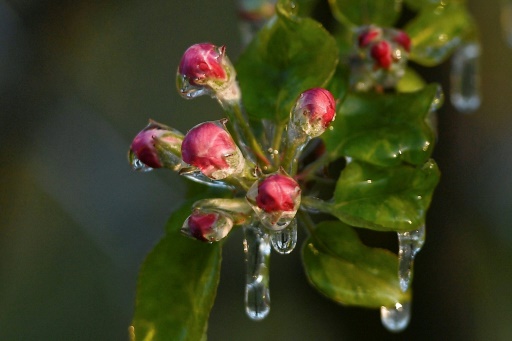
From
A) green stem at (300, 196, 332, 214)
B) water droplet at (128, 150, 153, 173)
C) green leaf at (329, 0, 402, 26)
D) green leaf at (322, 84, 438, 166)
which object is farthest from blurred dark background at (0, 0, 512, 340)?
water droplet at (128, 150, 153, 173)

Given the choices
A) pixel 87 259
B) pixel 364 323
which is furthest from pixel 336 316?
pixel 87 259

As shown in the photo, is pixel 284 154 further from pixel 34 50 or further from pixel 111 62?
pixel 111 62

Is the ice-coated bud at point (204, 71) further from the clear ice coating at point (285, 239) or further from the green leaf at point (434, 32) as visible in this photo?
the green leaf at point (434, 32)

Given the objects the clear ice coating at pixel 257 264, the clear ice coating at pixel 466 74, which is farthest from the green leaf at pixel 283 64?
the clear ice coating at pixel 466 74

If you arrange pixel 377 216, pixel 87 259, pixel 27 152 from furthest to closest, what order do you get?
pixel 87 259 → pixel 27 152 → pixel 377 216

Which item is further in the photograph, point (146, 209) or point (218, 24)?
point (218, 24)

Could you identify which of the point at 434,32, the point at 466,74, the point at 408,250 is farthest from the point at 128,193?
the point at 408,250

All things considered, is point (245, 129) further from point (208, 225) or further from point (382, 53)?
point (382, 53)
